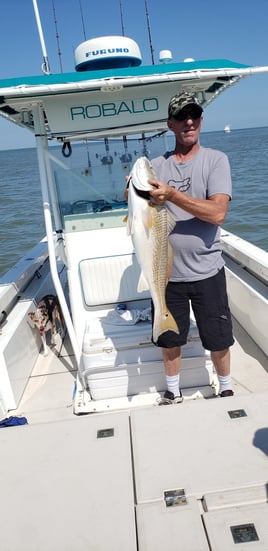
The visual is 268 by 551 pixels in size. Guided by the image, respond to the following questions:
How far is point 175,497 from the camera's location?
1515 millimetres

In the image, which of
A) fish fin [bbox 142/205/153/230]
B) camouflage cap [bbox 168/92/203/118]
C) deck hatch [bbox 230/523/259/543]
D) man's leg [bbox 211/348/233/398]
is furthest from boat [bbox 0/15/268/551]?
fish fin [bbox 142/205/153/230]

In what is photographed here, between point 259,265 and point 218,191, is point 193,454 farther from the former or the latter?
point 259,265

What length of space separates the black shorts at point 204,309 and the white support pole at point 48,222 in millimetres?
1026

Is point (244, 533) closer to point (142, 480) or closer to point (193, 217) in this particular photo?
point (142, 480)

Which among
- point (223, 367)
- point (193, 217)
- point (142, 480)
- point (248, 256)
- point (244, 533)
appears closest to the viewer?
point (244, 533)

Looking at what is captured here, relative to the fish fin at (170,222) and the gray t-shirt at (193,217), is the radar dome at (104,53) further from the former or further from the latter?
the fish fin at (170,222)

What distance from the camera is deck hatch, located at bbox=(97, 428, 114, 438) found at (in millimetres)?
1917

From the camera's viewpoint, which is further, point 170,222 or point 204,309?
point 204,309

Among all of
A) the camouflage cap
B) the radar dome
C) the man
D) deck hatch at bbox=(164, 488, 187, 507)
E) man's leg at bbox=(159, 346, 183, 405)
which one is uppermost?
the radar dome

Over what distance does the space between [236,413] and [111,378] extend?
1440 mm

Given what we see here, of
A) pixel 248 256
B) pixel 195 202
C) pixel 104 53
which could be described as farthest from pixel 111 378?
pixel 104 53

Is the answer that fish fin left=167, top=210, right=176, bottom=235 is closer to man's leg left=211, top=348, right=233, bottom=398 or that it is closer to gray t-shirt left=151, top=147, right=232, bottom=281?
gray t-shirt left=151, top=147, right=232, bottom=281

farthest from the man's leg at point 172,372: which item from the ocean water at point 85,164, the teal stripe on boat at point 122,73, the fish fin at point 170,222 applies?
the ocean water at point 85,164

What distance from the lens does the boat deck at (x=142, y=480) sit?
1.38 metres
